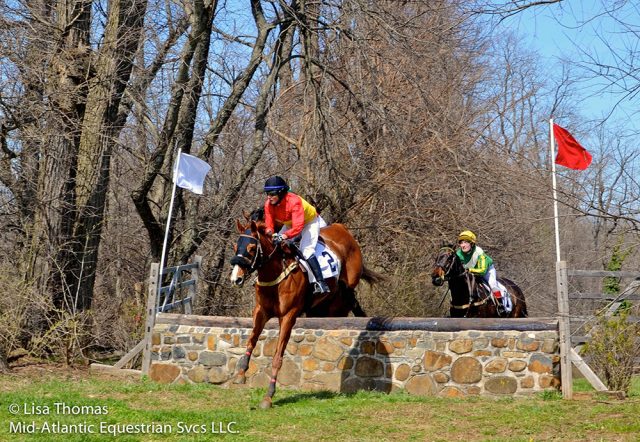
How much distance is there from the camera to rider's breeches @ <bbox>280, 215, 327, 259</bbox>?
11.0 metres

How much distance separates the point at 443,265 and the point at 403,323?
1822 mm

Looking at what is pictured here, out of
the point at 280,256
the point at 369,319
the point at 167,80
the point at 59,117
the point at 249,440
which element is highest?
the point at 167,80

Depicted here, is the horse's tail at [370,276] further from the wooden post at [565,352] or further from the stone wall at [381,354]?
the wooden post at [565,352]

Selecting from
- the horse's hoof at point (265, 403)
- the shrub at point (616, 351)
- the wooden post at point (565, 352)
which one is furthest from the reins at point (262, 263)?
the shrub at point (616, 351)

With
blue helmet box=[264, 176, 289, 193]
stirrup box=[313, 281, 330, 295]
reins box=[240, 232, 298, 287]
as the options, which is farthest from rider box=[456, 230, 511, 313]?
blue helmet box=[264, 176, 289, 193]

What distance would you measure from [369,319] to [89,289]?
6358 millimetres

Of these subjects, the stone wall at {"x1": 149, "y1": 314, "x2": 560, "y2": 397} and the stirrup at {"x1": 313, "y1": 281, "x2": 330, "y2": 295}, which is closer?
the stirrup at {"x1": 313, "y1": 281, "x2": 330, "y2": 295}

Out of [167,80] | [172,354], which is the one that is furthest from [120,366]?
[167,80]

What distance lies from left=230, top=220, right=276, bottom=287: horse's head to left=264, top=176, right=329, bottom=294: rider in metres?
0.14

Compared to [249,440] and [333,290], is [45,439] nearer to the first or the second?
[249,440]

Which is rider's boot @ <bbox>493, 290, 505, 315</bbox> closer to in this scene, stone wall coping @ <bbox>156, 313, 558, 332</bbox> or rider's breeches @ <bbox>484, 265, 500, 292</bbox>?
rider's breeches @ <bbox>484, 265, 500, 292</bbox>

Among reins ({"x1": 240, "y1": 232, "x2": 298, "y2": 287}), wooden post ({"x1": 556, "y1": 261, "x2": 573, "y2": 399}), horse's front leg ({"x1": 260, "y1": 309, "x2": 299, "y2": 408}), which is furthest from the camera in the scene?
wooden post ({"x1": 556, "y1": 261, "x2": 573, "y2": 399})

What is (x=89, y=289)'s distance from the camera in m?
15.5

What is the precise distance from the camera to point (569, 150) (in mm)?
14117
